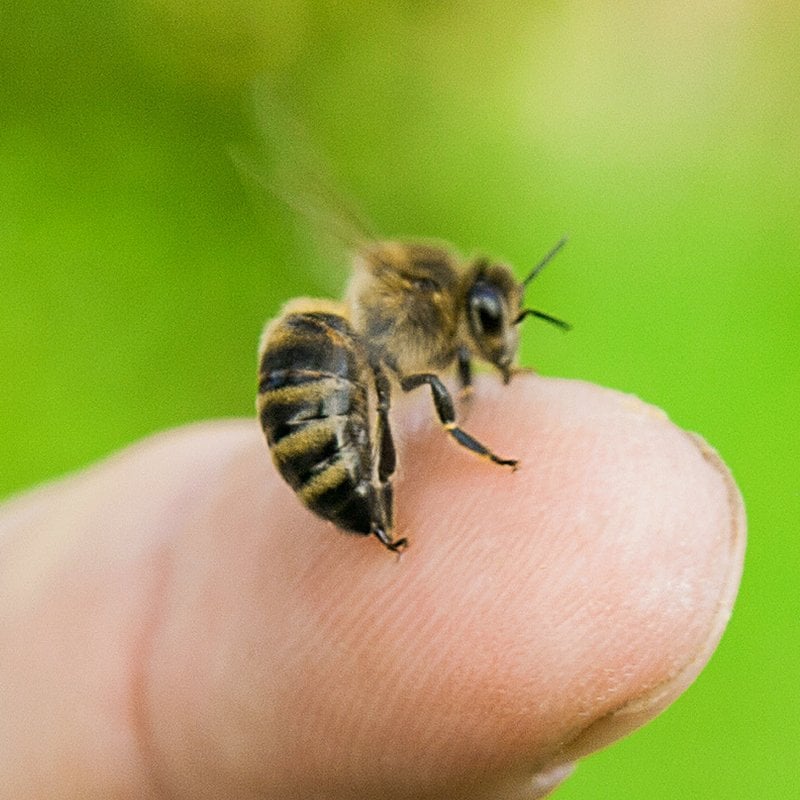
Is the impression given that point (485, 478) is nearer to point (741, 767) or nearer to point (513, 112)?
point (741, 767)

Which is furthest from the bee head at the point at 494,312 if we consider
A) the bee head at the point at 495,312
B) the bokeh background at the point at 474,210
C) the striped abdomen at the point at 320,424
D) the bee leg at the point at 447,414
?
the bokeh background at the point at 474,210

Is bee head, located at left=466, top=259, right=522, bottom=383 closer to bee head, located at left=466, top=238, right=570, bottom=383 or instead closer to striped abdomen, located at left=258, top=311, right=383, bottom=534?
bee head, located at left=466, top=238, right=570, bottom=383

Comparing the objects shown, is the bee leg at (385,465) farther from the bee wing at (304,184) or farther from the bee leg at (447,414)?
the bee wing at (304,184)

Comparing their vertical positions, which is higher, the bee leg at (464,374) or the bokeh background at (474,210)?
the bokeh background at (474,210)

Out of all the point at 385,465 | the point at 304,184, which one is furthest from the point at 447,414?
the point at 304,184

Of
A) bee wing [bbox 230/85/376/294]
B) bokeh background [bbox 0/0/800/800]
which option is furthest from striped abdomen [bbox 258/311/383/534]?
bokeh background [bbox 0/0/800/800]

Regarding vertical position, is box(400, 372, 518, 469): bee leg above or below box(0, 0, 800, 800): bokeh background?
below

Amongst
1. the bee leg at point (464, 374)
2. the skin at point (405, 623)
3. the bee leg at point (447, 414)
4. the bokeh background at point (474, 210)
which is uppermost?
the bokeh background at point (474, 210)

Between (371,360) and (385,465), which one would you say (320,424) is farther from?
(371,360)
